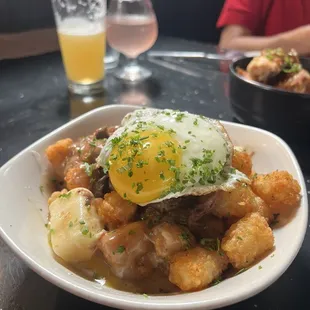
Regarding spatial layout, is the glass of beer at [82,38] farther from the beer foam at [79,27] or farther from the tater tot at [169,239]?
the tater tot at [169,239]

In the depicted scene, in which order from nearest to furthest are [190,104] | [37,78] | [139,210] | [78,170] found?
[139,210] → [78,170] → [190,104] → [37,78]

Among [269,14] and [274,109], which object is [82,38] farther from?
[269,14]

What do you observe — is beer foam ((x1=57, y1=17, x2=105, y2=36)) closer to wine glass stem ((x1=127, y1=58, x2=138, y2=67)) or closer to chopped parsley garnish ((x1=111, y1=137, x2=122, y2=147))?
wine glass stem ((x1=127, y1=58, x2=138, y2=67))

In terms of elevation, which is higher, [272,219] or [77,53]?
[272,219]

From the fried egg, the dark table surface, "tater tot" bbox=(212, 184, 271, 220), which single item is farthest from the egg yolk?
the dark table surface

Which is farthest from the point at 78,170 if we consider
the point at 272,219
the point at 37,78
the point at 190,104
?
the point at 37,78

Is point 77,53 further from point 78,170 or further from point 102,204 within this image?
point 102,204

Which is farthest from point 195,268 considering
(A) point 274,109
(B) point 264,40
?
(B) point 264,40

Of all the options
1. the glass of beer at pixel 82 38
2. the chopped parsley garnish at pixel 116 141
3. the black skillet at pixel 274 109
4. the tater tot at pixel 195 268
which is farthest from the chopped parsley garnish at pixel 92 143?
the glass of beer at pixel 82 38
